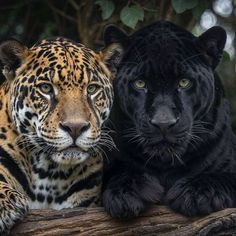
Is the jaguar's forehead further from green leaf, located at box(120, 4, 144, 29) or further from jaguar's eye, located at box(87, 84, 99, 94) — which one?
green leaf, located at box(120, 4, 144, 29)

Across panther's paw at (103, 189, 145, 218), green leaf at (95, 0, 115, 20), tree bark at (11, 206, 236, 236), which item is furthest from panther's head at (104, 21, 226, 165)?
green leaf at (95, 0, 115, 20)

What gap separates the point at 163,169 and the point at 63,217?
2.96ft

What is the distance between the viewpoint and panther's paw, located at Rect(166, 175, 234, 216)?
5.88 m

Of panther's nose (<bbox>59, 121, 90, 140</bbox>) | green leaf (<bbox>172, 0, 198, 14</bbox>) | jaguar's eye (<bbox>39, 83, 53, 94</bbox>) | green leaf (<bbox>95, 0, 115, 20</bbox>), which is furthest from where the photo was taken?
green leaf (<bbox>95, 0, 115, 20</bbox>)

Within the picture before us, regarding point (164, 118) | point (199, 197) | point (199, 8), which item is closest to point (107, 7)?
point (199, 8)

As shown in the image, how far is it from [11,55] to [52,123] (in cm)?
69

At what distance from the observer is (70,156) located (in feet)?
19.3

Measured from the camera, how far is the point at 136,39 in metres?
6.39

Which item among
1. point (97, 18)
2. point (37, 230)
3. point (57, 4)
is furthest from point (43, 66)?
point (57, 4)

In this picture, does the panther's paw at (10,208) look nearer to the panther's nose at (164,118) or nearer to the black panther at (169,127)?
the black panther at (169,127)

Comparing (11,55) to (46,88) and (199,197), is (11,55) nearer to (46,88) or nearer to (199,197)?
(46,88)

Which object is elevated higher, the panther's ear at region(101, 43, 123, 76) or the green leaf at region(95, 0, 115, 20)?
the green leaf at region(95, 0, 115, 20)

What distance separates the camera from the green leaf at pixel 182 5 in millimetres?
7109

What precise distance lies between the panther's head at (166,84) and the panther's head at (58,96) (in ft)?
0.82
